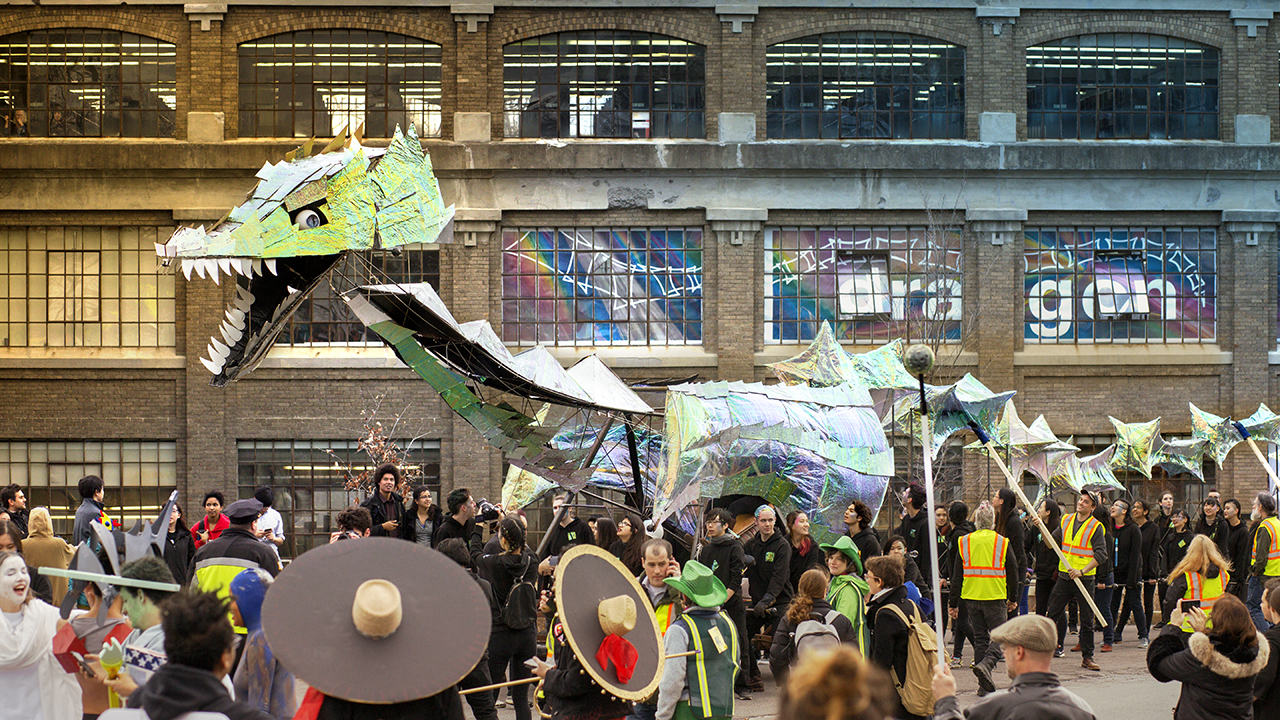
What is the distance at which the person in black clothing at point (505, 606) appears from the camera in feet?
33.2

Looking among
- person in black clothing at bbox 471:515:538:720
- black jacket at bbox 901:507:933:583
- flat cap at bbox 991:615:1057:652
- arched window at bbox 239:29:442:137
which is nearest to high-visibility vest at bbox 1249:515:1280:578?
black jacket at bbox 901:507:933:583

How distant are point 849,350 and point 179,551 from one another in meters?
15.1

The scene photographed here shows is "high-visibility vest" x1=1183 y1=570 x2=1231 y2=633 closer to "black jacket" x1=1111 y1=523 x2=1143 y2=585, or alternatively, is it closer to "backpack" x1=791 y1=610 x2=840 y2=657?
"backpack" x1=791 y1=610 x2=840 y2=657

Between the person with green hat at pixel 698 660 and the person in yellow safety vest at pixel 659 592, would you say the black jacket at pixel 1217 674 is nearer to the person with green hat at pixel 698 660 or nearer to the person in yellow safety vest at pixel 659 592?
the person with green hat at pixel 698 660

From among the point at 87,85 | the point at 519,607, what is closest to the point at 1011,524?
the point at 519,607

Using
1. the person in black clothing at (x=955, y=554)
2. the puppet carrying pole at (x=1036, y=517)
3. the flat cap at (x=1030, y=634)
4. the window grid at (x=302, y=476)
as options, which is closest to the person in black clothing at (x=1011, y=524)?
the puppet carrying pole at (x=1036, y=517)

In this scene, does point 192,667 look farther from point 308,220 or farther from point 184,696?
point 308,220

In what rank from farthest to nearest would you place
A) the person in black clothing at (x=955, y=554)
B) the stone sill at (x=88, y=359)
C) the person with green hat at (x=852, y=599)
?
the stone sill at (x=88, y=359)
the person in black clothing at (x=955, y=554)
the person with green hat at (x=852, y=599)

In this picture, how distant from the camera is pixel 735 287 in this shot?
82.8 feet

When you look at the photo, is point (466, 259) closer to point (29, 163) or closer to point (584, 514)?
point (584, 514)

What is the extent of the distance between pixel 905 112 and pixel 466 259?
9219 mm

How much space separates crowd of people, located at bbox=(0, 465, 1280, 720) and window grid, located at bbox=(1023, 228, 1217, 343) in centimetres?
922

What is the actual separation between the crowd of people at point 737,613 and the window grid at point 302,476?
9.67 metres

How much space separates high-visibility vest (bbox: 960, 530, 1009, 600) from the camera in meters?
12.4
